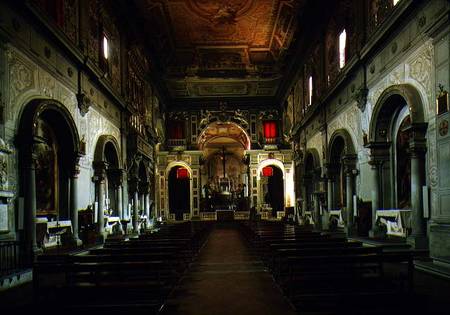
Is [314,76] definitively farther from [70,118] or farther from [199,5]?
[70,118]

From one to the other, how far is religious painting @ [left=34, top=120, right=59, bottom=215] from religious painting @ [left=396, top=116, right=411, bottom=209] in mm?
10087

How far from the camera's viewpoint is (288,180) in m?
34.2

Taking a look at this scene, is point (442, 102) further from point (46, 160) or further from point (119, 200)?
point (119, 200)

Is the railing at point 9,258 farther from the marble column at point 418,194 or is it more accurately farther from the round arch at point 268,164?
the round arch at point 268,164

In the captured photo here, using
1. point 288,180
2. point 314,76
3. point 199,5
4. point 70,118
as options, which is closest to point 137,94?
point 199,5

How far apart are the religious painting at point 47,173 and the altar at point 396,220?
9.59 m

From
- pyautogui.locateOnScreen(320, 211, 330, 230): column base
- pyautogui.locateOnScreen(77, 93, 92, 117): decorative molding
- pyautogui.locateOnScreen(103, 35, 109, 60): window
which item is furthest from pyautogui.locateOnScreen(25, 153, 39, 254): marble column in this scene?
pyautogui.locateOnScreen(320, 211, 330, 230): column base

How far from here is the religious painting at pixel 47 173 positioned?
12656mm

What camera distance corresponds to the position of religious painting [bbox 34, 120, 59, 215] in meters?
12.7

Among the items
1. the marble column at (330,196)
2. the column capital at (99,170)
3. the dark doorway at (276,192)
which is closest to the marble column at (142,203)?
the column capital at (99,170)

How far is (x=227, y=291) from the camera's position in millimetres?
7461

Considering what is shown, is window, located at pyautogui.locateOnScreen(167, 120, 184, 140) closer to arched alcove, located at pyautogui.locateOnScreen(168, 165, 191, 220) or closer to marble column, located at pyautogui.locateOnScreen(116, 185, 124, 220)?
arched alcove, located at pyautogui.locateOnScreen(168, 165, 191, 220)

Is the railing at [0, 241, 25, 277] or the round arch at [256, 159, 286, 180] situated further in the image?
the round arch at [256, 159, 286, 180]

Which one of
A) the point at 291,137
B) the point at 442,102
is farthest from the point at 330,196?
the point at 291,137
